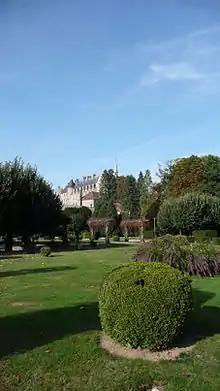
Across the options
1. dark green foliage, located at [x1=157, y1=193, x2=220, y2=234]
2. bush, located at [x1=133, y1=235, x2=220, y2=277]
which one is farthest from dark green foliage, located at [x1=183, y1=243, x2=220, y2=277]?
dark green foliage, located at [x1=157, y1=193, x2=220, y2=234]

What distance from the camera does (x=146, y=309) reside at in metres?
5.30

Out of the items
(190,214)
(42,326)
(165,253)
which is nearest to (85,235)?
(190,214)

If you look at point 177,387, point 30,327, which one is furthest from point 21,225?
point 177,387

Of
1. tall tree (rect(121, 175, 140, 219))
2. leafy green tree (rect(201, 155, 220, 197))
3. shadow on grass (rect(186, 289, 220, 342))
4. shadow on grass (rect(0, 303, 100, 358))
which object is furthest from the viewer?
tall tree (rect(121, 175, 140, 219))

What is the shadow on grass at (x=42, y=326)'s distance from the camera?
5.91m

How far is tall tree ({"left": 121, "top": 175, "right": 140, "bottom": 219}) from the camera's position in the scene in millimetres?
87344

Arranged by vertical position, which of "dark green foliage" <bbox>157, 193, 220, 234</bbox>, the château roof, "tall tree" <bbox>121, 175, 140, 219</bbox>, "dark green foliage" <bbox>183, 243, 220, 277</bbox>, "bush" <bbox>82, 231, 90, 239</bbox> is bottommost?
"dark green foliage" <bbox>183, 243, 220, 277</bbox>

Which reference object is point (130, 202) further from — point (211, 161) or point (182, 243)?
point (182, 243)

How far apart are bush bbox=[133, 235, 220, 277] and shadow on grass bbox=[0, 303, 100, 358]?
5.73 meters

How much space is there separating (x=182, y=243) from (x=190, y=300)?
9.29 m

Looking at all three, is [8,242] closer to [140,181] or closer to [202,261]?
[202,261]

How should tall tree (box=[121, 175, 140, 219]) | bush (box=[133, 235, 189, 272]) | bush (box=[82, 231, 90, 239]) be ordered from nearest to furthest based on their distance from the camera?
1. bush (box=[133, 235, 189, 272])
2. bush (box=[82, 231, 90, 239])
3. tall tree (box=[121, 175, 140, 219])

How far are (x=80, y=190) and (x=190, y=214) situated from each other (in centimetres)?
10303

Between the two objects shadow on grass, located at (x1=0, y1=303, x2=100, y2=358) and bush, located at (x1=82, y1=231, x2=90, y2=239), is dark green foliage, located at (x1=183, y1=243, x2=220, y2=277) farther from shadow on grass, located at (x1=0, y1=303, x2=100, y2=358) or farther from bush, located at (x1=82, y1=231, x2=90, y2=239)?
bush, located at (x1=82, y1=231, x2=90, y2=239)
